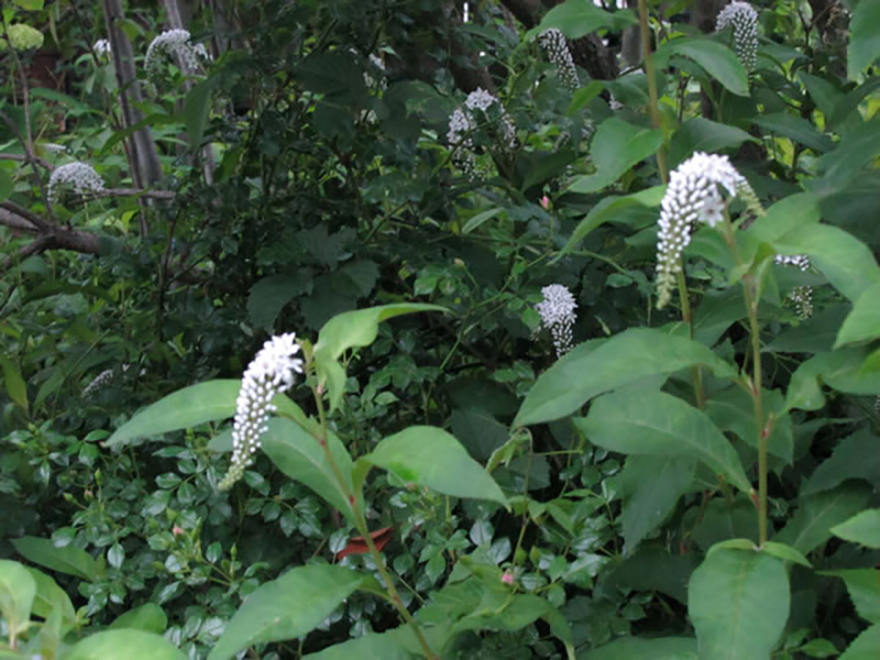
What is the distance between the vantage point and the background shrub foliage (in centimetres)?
97

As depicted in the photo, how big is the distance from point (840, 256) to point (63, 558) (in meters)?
1.09

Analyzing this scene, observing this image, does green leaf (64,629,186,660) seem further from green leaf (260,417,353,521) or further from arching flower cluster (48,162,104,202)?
arching flower cluster (48,162,104,202)

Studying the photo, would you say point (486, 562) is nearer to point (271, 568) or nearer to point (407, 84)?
point (271, 568)

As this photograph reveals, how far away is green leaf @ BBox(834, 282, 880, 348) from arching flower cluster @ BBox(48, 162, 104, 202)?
1753mm

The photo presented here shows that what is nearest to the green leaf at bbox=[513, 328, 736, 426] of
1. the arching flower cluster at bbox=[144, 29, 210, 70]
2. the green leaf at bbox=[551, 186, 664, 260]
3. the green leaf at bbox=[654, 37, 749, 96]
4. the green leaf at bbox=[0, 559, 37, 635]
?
the green leaf at bbox=[551, 186, 664, 260]

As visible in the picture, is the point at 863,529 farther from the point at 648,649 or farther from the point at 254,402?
the point at 254,402

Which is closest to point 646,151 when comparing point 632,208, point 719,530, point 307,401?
point 632,208

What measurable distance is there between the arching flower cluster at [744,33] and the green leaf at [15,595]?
1330mm

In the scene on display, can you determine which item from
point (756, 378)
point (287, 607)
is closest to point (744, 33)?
point (756, 378)

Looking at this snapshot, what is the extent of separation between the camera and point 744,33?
5.44ft

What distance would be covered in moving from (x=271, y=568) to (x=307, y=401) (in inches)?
15.8

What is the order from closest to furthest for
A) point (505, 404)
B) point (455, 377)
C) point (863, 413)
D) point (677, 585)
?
point (677, 585)
point (863, 413)
point (505, 404)
point (455, 377)

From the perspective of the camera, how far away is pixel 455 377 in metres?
1.79

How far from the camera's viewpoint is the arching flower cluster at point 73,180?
2.17 m
